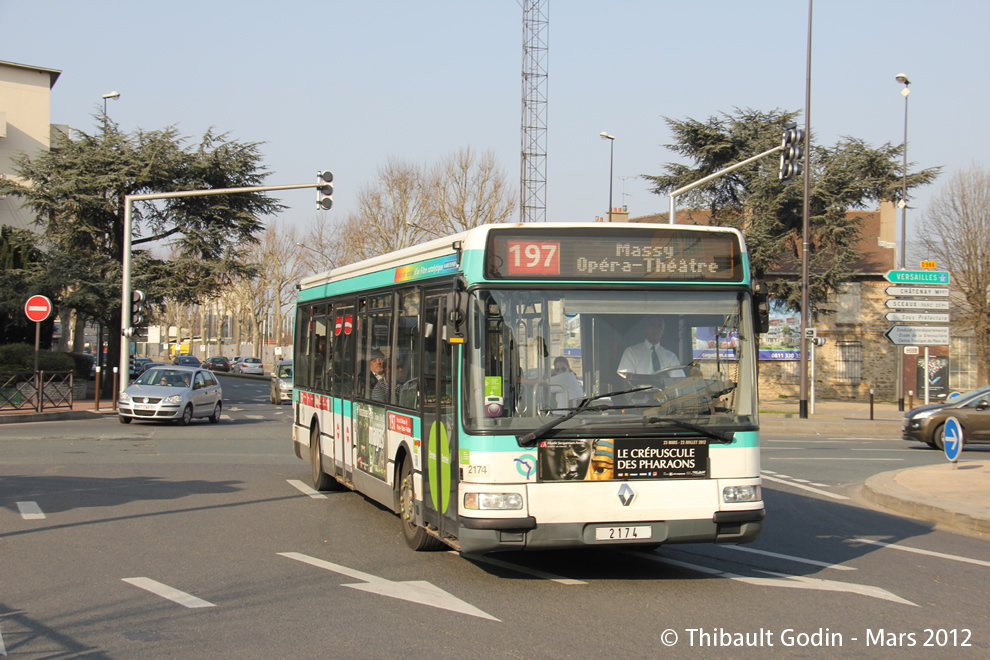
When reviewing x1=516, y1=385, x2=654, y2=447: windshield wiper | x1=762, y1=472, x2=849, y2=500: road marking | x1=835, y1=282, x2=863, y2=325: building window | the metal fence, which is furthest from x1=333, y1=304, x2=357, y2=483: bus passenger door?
x1=835, y1=282, x2=863, y2=325: building window

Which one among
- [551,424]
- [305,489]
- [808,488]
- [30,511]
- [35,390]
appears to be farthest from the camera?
[35,390]

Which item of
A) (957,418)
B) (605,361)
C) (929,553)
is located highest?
(605,361)

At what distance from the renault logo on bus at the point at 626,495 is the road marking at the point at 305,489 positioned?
5.90 meters

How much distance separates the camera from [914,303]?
27.5 m

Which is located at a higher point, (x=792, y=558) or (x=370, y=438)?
(x=370, y=438)

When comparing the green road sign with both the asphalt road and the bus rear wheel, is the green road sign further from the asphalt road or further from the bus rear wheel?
the bus rear wheel

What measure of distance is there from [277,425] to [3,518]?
1489 cm

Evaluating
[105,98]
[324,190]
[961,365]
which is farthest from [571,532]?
[961,365]

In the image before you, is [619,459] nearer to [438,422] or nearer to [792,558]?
[438,422]

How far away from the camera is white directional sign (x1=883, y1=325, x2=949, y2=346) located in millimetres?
28188

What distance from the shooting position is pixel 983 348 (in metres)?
38.2

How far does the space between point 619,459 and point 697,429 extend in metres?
0.64

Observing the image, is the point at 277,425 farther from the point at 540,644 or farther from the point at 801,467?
the point at 540,644

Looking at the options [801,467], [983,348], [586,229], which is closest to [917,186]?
[983,348]
